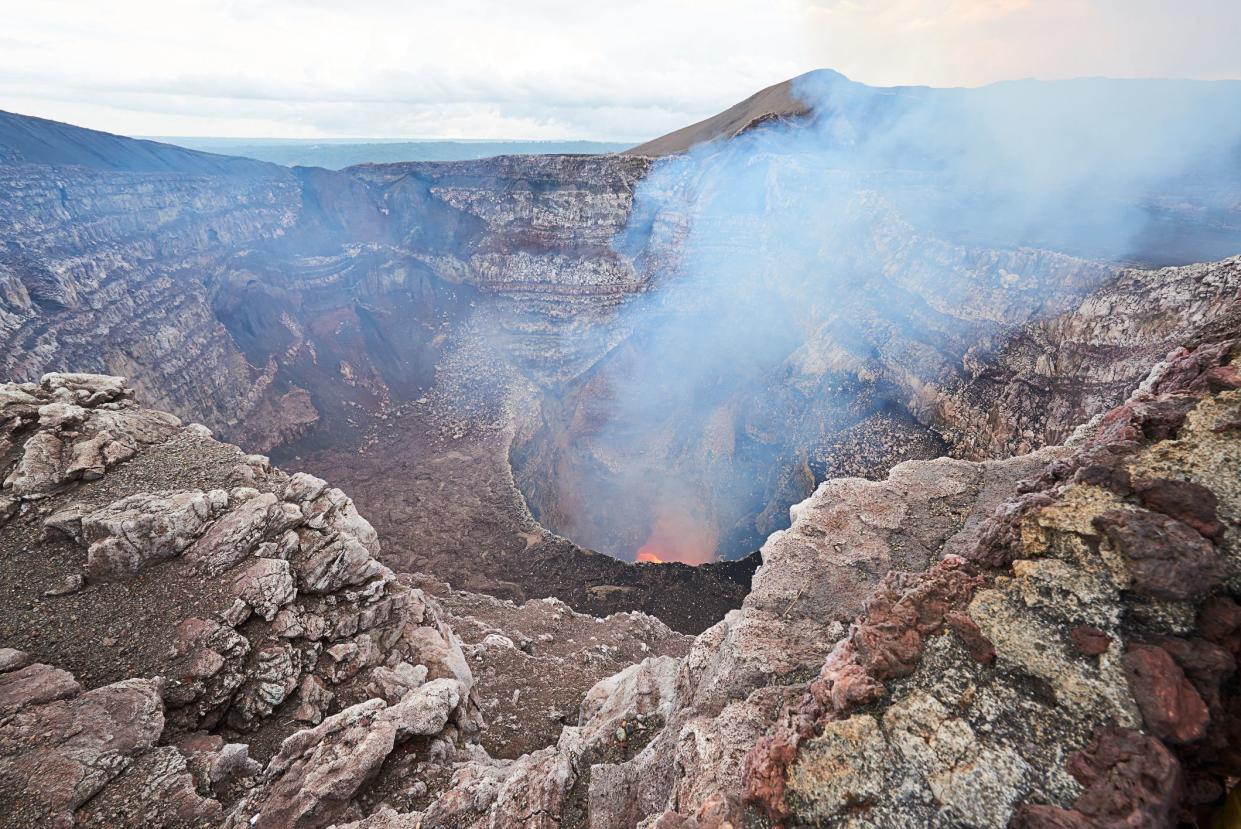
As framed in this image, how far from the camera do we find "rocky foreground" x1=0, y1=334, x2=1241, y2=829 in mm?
4367

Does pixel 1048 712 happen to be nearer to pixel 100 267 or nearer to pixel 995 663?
pixel 995 663

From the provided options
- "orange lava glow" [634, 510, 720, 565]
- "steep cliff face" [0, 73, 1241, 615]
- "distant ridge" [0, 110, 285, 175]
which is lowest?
"orange lava glow" [634, 510, 720, 565]

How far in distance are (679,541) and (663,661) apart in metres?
20.7

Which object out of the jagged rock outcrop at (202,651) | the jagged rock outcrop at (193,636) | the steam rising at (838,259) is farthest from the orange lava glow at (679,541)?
the jagged rock outcrop at (193,636)

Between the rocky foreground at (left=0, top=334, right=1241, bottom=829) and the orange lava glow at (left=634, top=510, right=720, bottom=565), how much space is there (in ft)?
53.3

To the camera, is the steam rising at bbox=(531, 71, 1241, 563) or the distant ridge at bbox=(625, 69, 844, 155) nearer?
the steam rising at bbox=(531, 71, 1241, 563)

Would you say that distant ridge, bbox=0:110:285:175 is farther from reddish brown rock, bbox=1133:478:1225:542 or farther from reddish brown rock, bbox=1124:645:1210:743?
reddish brown rock, bbox=1124:645:1210:743

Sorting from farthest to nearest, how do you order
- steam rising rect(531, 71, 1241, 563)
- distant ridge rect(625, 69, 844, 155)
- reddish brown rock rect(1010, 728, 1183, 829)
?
distant ridge rect(625, 69, 844, 155) < steam rising rect(531, 71, 1241, 563) < reddish brown rock rect(1010, 728, 1183, 829)

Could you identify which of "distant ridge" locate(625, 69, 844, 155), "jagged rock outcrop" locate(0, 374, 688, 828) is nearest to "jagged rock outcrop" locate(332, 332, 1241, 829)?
"jagged rock outcrop" locate(0, 374, 688, 828)

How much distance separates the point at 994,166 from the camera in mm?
29328

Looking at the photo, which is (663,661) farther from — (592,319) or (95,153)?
(95,153)

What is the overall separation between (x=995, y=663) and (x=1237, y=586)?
194 centimetres

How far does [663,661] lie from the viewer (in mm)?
10203

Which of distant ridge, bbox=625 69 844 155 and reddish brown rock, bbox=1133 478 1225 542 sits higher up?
distant ridge, bbox=625 69 844 155
